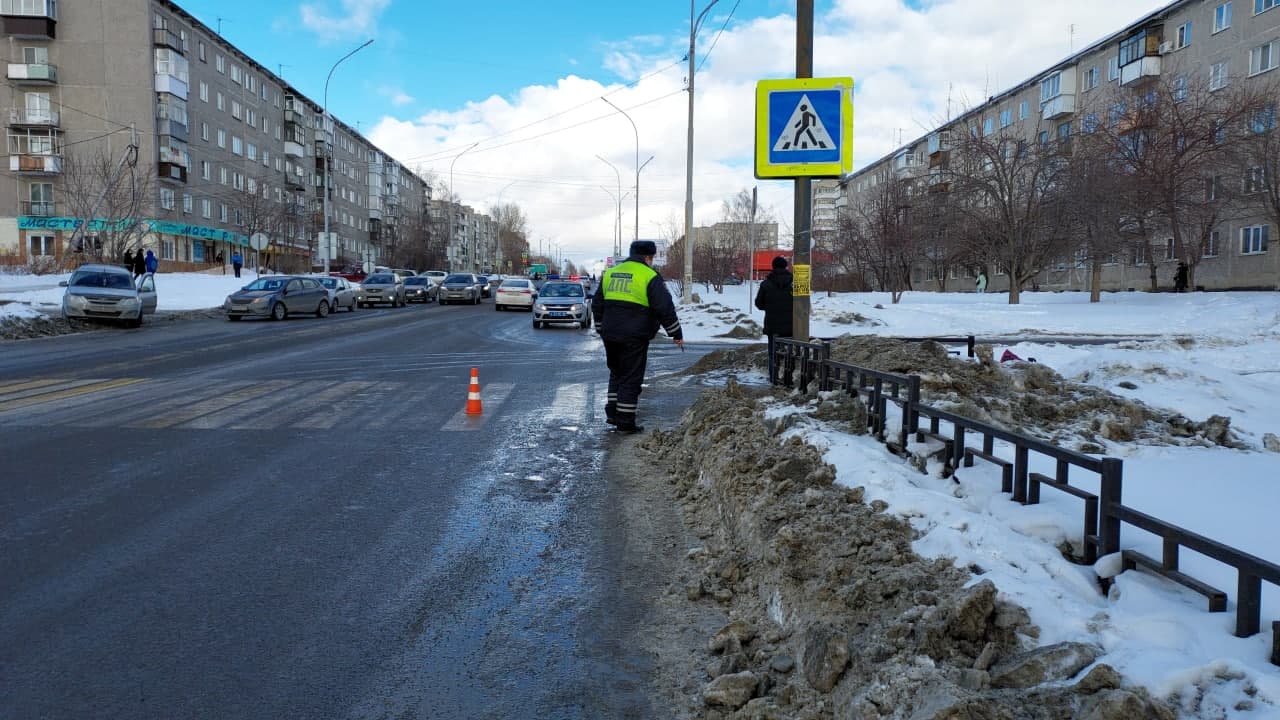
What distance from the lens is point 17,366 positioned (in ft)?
47.5

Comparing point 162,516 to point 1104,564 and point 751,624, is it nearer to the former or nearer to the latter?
point 751,624

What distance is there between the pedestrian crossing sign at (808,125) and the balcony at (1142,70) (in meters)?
43.9

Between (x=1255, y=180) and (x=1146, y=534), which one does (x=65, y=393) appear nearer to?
(x=1146, y=534)

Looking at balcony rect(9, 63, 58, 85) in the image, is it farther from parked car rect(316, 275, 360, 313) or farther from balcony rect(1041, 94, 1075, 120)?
balcony rect(1041, 94, 1075, 120)

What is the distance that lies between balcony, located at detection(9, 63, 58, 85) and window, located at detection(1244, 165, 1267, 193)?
62566 millimetres

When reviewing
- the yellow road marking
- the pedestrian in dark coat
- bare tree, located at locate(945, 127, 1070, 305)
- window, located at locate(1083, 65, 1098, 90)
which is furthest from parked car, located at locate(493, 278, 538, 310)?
window, located at locate(1083, 65, 1098, 90)

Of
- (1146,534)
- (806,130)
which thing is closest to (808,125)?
(806,130)

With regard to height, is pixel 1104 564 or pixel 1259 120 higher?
pixel 1259 120

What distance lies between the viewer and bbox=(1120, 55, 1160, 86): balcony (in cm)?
4517

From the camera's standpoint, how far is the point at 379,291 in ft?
135

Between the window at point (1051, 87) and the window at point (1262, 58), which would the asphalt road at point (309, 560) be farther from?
the window at point (1051, 87)

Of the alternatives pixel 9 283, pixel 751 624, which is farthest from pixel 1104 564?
pixel 9 283

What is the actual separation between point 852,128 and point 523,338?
48.3 ft

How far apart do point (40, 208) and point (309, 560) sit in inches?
2445
